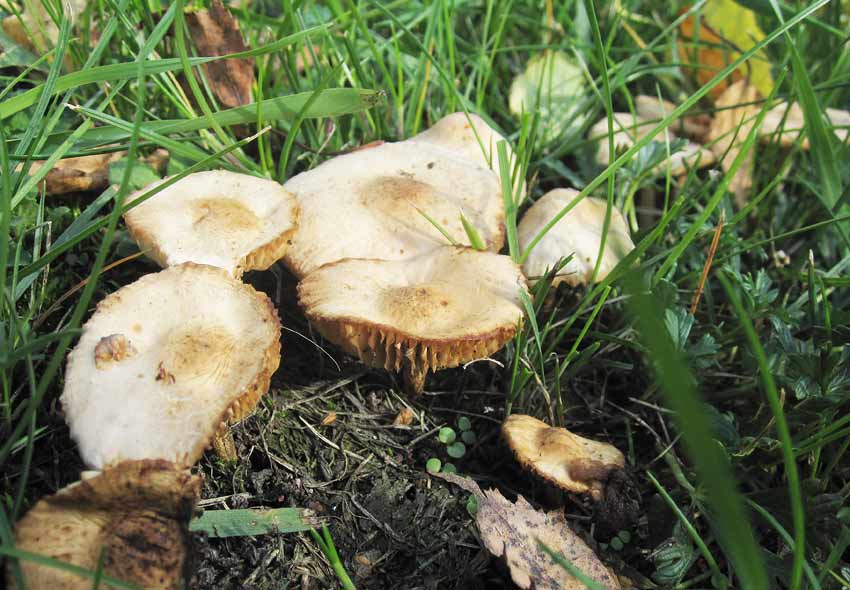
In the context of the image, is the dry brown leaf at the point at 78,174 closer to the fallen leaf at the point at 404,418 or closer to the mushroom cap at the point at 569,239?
the fallen leaf at the point at 404,418

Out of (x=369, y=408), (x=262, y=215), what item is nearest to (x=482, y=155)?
(x=262, y=215)

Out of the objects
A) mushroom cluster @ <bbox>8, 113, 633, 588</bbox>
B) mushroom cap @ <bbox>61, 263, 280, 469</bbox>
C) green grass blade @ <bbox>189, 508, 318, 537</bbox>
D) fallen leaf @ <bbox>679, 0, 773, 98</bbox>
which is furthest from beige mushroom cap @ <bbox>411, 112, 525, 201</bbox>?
green grass blade @ <bbox>189, 508, 318, 537</bbox>

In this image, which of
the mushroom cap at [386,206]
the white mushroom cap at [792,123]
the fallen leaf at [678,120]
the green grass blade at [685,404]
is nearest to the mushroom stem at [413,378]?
the mushroom cap at [386,206]

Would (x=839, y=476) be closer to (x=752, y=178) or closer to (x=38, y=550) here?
(x=752, y=178)

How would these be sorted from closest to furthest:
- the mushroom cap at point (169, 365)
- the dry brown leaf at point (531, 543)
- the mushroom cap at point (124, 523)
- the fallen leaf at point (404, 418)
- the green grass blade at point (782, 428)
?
the green grass blade at point (782, 428)
the mushroom cap at point (124, 523)
the mushroom cap at point (169, 365)
the dry brown leaf at point (531, 543)
the fallen leaf at point (404, 418)

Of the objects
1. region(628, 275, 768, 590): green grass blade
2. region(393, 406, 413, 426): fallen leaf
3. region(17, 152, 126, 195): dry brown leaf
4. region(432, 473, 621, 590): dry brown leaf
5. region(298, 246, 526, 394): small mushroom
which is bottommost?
region(432, 473, 621, 590): dry brown leaf

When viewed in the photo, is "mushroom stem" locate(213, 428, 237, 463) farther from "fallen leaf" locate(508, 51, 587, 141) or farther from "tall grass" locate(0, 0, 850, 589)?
"fallen leaf" locate(508, 51, 587, 141)
